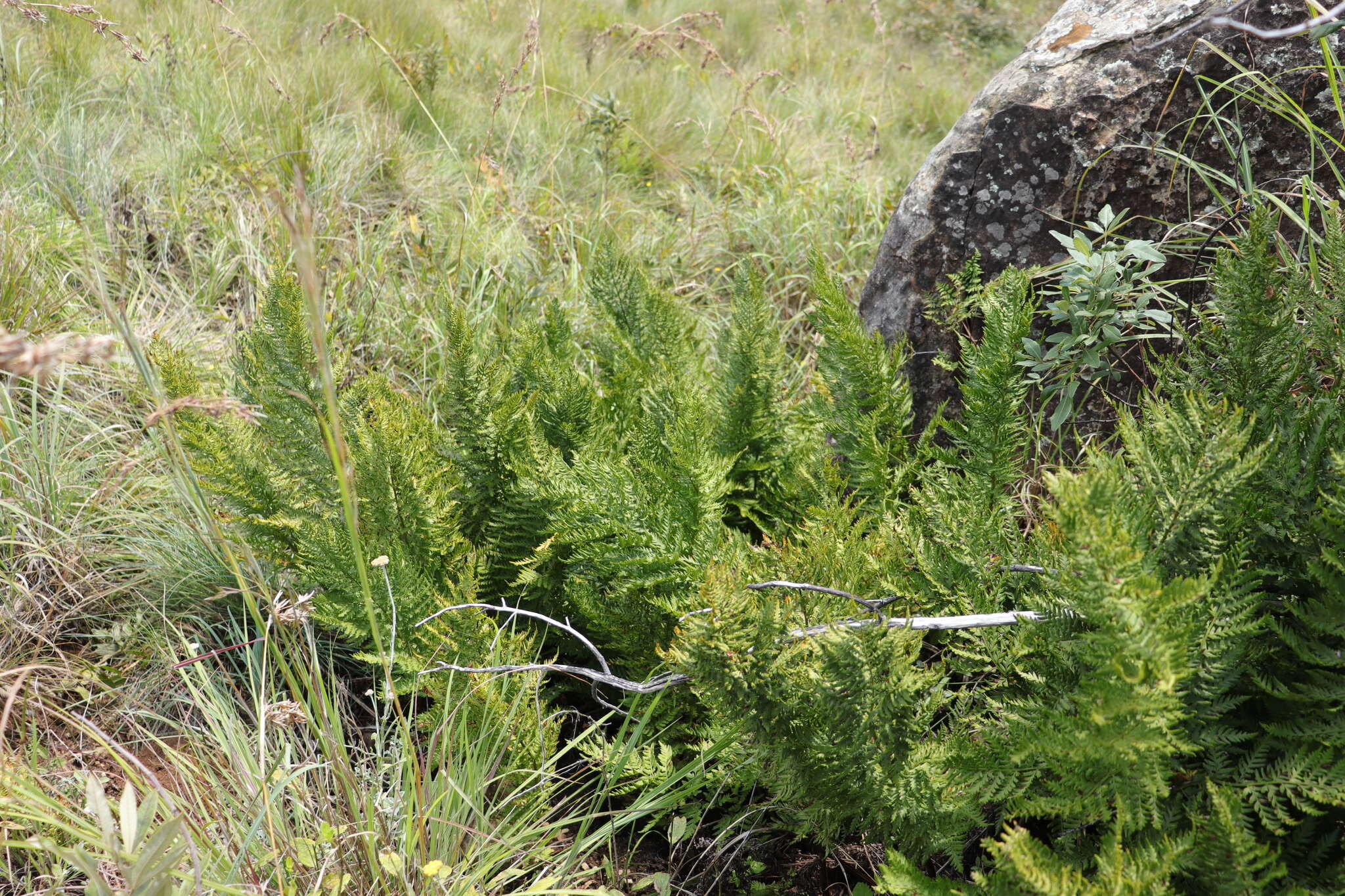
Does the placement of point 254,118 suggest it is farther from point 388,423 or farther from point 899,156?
point 899,156

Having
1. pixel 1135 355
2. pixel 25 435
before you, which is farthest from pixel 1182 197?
pixel 25 435

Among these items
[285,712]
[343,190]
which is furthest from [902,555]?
[343,190]

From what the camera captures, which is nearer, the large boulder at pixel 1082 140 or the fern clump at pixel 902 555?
the fern clump at pixel 902 555

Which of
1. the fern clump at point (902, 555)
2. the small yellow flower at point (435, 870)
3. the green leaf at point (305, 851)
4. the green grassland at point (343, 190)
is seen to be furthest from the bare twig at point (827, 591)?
the green grassland at point (343, 190)

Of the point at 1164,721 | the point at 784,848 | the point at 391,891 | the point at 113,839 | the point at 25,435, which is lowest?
the point at 784,848

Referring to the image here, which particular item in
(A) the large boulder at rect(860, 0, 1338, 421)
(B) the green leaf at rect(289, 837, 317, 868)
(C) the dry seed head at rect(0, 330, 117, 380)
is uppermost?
(C) the dry seed head at rect(0, 330, 117, 380)

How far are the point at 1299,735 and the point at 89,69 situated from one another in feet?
15.2

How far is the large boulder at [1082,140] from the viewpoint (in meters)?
2.05

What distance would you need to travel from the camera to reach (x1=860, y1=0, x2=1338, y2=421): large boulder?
2.05m

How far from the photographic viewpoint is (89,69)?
381cm

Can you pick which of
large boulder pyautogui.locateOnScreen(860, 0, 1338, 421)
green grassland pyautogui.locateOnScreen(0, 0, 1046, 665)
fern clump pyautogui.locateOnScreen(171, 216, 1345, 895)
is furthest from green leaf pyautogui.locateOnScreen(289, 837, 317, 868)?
large boulder pyautogui.locateOnScreen(860, 0, 1338, 421)

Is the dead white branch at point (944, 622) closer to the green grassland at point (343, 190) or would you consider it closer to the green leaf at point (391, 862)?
the green leaf at point (391, 862)

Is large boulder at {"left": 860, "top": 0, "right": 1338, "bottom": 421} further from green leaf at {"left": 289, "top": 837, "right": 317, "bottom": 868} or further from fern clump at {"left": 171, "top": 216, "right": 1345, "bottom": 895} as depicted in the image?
green leaf at {"left": 289, "top": 837, "right": 317, "bottom": 868}

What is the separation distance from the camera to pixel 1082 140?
2107mm
